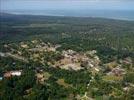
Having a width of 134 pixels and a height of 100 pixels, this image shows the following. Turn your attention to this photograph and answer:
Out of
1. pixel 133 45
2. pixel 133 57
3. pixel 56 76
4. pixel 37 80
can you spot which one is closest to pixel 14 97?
pixel 37 80

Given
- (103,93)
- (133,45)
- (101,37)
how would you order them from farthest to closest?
(101,37) < (133,45) < (103,93)

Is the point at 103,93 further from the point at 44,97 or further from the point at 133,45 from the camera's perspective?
the point at 133,45

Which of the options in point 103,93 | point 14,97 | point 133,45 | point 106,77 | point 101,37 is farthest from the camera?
point 101,37

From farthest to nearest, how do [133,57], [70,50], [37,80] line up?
[70,50]
[133,57]
[37,80]

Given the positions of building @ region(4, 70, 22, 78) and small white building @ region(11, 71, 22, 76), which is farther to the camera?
small white building @ region(11, 71, 22, 76)

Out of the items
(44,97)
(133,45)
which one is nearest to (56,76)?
(44,97)

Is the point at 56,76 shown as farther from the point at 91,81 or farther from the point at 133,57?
the point at 133,57

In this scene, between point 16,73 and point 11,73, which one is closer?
point 11,73

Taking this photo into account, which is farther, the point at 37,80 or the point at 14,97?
the point at 37,80

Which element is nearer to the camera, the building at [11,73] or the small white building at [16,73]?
the building at [11,73]
